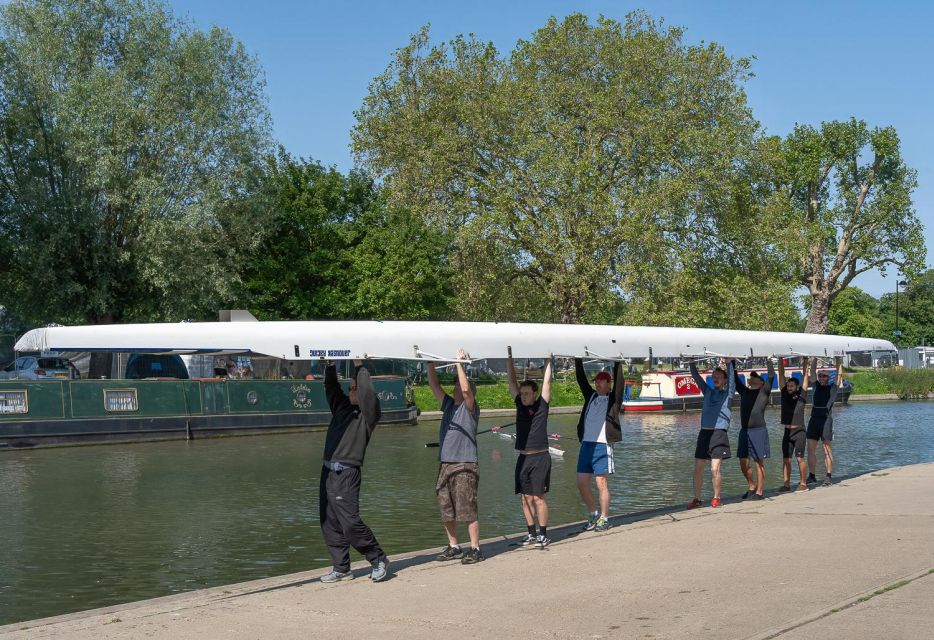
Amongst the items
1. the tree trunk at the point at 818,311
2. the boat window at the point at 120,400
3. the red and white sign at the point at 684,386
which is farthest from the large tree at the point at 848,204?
the boat window at the point at 120,400

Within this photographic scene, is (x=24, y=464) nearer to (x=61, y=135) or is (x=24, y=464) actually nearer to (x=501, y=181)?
(x=61, y=135)

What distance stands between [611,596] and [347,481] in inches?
106

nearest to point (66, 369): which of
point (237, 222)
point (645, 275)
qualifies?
point (237, 222)

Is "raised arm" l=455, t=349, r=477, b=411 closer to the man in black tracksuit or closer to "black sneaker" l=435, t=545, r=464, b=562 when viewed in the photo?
the man in black tracksuit

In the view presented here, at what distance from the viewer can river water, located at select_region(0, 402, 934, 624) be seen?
1195 cm

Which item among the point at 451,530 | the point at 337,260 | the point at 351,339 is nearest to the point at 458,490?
the point at 451,530

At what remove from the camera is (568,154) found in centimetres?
4788

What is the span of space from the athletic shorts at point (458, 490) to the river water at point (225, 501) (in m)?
2.10

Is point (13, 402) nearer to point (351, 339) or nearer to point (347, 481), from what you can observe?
point (351, 339)

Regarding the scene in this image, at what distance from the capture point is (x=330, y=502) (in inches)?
400

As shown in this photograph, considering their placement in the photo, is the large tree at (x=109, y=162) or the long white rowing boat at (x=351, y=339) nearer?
the long white rowing boat at (x=351, y=339)

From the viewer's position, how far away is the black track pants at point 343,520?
395 inches

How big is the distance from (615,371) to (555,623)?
221 inches

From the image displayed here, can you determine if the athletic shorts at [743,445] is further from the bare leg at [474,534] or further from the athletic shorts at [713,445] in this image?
the bare leg at [474,534]
